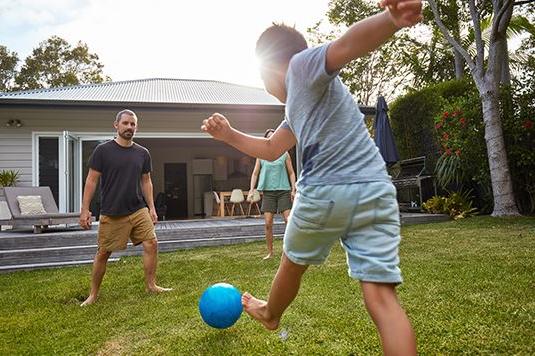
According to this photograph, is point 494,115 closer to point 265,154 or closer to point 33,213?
point 265,154

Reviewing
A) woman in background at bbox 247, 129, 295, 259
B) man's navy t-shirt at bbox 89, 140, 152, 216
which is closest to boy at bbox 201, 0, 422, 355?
man's navy t-shirt at bbox 89, 140, 152, 216

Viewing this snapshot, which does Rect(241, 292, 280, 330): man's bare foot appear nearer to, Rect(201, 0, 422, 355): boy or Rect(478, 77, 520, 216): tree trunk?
Rect(201, 0, 422, 355): boy

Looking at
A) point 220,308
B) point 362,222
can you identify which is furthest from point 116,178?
point 362,222

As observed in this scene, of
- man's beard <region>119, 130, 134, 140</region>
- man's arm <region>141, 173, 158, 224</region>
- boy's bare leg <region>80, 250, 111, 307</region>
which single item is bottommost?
boy's bare leg <region>80, 250, 111, 307</region>

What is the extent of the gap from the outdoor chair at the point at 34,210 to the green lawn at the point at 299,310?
2494 mm

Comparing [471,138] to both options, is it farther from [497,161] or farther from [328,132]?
[328,132]

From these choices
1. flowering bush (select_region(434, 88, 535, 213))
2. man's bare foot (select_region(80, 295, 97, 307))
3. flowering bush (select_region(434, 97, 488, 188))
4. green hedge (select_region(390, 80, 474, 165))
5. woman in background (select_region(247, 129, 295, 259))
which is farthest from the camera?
green hedge (select_region(390, 80, 474, 165))

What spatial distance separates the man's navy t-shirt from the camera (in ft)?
12.6

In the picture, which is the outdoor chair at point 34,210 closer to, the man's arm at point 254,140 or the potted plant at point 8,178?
the potted plant at point 8,178

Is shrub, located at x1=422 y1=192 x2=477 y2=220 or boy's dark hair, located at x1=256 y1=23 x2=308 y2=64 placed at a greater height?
boy's dark hair, located at x1=256 y1=23 x2=308 y2=64

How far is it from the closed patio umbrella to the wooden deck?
142cm

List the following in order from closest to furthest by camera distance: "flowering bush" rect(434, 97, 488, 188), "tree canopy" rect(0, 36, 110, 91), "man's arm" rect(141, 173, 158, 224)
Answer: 1. "man's arm" rect(141, 173, 158, 224)
2. "flowering bush" rect(434, 97, 488, 188)
3. "tree canopy" rect(0, 36, 110, 91)


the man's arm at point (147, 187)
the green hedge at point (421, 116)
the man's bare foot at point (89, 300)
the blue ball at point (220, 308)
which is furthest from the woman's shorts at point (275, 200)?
the green hedge at point (421, 116)

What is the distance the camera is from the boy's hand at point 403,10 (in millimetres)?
1155
